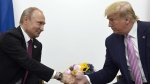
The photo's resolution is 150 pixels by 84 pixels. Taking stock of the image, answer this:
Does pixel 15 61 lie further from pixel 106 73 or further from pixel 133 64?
pixel 133 64

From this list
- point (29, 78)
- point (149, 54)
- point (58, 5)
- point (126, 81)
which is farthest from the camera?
point (58, 5)

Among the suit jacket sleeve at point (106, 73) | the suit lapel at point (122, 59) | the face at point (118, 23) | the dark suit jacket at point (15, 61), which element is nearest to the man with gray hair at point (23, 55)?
the dark suit jacket at point (15, 61)

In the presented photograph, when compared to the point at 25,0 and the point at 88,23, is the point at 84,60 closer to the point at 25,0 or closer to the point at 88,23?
the point at 88,23

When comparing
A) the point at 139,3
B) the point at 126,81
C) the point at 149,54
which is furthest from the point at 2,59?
the point at 139,3

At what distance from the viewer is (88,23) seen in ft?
11.2

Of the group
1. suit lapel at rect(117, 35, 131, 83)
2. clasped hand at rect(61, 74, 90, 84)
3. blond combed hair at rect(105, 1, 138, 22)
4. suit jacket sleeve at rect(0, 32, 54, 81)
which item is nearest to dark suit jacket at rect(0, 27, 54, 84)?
suit jacket sleeve at rect(0, 32, 54, 81)

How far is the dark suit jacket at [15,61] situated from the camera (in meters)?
2.08

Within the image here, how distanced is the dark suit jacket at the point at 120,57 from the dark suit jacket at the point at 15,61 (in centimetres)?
50

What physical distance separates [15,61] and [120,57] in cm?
97

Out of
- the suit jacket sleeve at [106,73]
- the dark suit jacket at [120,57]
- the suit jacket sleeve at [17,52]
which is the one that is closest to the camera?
the dark suit jacket at [120,57]

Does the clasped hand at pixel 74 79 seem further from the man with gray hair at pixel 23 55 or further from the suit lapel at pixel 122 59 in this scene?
the suit lapel at pixel 122 59

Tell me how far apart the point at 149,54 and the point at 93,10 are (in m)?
1.66

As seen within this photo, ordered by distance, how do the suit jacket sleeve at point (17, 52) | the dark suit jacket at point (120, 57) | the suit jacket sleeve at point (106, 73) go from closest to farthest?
the dark suit jacket at point (120, 57) < the suit jacket sleeve at point (17, 52) < the suit jacket sleeve at point (106, 73)

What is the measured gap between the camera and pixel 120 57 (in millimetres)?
2014
